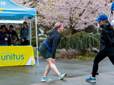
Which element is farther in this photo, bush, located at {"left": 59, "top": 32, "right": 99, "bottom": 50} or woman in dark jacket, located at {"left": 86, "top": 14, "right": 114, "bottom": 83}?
bush, located at {"left": 59, "top": 32, "right": 99, "bottom": 50}

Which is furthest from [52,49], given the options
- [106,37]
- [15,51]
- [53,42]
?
[15,51]

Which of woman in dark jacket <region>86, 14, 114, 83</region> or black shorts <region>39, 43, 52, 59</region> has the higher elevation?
woman in dark jacket <region>86, 14, 114, 83</region>

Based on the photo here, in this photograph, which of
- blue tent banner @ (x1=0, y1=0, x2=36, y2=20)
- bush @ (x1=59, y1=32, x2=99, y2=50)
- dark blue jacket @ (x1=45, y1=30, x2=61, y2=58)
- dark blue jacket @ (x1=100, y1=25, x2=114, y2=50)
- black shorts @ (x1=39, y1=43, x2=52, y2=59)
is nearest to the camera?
dark blue jacket @ (x1=100, y1=25, x2=114, y2=50)

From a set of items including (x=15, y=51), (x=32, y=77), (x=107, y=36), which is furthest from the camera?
(x=15, y=51)

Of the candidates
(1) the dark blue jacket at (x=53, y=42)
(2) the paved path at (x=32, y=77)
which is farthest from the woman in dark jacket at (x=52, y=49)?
(2) the paved path at (x=32, y=77)

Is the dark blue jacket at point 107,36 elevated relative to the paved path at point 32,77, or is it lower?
elevated

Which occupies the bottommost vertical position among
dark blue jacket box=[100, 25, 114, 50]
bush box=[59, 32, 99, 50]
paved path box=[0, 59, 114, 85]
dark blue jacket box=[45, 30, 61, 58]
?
bush box=[59, 32, 99, 50]

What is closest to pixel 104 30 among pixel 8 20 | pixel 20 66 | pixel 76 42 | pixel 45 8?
pixel 20 66

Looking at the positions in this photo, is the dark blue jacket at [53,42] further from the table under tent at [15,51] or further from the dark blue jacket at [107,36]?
the table under tent at [15,51]

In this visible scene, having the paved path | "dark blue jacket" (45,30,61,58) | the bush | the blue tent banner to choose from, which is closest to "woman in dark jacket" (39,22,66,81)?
"dark blue jacket" (45,30,61,58)

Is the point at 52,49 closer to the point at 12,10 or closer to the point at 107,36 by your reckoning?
the point at 107,36

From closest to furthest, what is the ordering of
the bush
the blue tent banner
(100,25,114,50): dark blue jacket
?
(100,25,114,50): dark blue jacket, the blue tent banner, the bush


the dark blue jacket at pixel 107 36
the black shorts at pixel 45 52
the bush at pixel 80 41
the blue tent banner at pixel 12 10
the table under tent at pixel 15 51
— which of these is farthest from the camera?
the bush at pixel 80 41

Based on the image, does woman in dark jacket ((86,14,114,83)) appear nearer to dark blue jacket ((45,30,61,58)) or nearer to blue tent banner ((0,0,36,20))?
dark blue jacket ((45,30,61,58))
